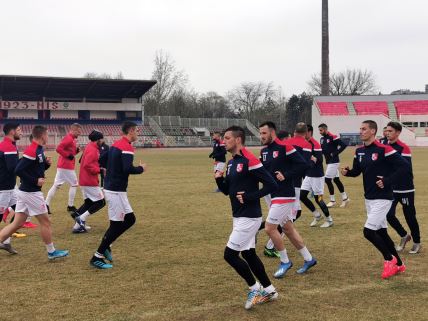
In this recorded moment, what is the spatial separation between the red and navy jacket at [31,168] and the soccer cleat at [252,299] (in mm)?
3884

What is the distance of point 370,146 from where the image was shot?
20.6ft

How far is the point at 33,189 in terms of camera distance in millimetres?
6773

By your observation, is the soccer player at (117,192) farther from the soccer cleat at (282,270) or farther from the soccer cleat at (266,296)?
the soccer cleat at (266,296)

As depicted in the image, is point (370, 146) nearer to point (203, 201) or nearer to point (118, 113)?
point (203, 201)

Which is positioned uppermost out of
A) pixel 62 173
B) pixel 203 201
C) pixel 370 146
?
pixel 370 146

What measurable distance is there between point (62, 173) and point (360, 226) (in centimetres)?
725

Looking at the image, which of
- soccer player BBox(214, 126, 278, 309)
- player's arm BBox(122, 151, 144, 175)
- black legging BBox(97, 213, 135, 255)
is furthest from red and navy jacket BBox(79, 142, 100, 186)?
soccer player BBox(214, 126, 278, 309)

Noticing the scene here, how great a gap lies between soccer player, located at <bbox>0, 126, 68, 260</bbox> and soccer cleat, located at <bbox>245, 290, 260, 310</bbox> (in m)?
3.59

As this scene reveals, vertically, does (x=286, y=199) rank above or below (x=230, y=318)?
above

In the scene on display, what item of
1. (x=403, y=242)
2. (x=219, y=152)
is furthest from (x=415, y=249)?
(x=219, y=152)

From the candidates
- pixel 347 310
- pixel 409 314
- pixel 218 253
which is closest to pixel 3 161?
pixel 218 253

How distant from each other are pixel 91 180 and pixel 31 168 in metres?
2.27

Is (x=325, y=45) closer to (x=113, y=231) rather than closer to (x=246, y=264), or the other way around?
(x=113, y=231)

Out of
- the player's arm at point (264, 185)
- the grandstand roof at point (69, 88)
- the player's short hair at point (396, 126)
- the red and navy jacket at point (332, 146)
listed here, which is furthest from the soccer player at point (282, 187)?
the grandstand roof at point (69, 88)
